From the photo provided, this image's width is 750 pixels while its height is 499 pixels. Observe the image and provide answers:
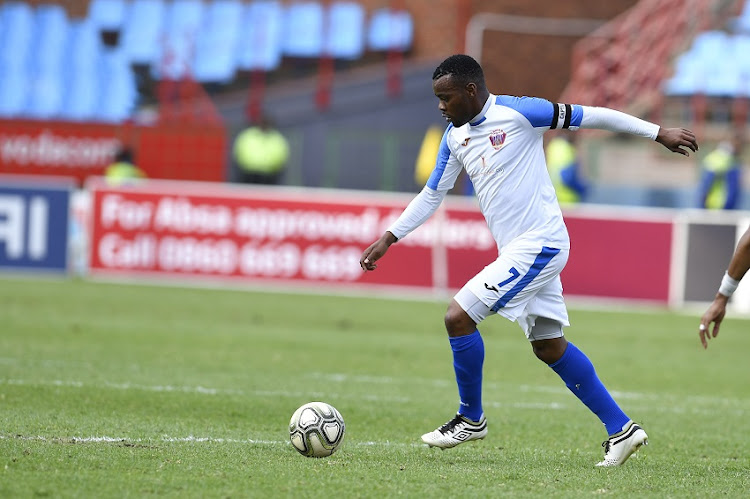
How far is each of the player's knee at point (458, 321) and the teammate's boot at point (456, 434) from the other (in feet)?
1.72

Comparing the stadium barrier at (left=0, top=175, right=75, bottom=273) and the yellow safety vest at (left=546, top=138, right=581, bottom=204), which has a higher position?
the yellow safety vest at (left=546, top=138, right=581, bottom=204)

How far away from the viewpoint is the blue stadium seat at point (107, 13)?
1014 inches

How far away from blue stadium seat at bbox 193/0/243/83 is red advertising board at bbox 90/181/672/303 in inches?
312

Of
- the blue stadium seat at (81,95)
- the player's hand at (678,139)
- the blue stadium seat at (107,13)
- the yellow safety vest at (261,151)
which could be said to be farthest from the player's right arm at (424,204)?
the blue stadium seat at (107,13)

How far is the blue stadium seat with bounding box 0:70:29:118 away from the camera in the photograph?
23.8 meters

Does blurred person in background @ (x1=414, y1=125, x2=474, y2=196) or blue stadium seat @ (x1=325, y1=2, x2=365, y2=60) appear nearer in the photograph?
blurred person in background @ (x1=414, y1=125, x2=474, y2=196)

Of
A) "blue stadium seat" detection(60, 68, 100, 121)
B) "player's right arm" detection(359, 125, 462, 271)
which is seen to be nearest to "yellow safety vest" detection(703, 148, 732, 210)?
"player's right arm" detection(359, 125, 462, 271)

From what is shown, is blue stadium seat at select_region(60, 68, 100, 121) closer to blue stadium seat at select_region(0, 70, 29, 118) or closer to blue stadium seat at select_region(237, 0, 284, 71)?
blue stadium seat at select_region(0, 70, 29, 118)

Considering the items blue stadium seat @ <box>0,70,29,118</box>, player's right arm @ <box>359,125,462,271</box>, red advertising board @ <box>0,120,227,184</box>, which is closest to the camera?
player's right arm @ <box>359,125,462,271</box>

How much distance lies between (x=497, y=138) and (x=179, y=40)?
66.2ft

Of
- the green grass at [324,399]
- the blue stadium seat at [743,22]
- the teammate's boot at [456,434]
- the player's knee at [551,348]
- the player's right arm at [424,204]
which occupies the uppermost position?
the blue stadium seat at [743,22]

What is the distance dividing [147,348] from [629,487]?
19.5 feet

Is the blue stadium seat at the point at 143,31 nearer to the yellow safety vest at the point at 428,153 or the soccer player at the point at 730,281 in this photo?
the yellow safety vest at the point at 428,153

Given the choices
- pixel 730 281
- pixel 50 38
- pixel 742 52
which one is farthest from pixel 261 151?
pixel 730 281
